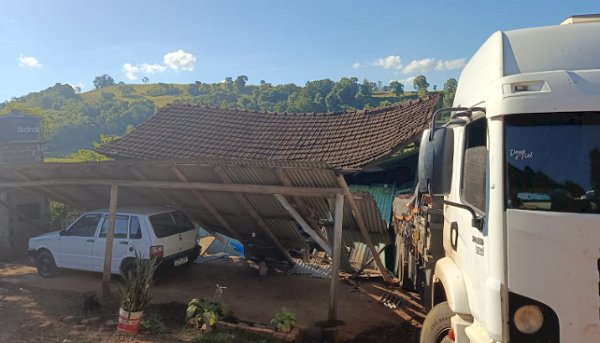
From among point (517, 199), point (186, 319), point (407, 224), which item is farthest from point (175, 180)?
point (517, 199)

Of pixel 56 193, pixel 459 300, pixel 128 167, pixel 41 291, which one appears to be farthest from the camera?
pixel 56 193

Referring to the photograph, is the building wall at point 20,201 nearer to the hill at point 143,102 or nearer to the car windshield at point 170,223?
the car windshield at point 170,223

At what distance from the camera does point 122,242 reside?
911cm

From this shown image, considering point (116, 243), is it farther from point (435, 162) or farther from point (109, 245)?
Result: point (435, 162)

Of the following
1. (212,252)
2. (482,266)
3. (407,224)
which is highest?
(482,266)

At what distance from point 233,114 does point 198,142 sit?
221cm

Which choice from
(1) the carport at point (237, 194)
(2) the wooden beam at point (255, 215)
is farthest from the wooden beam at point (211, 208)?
(2) the wooden beam at point (255, 215)

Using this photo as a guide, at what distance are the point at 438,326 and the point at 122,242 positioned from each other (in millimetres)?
7094

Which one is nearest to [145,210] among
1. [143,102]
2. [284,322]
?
[284,322]

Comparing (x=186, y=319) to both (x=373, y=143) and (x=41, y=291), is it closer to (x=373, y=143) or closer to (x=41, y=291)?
(x=41, y=291)

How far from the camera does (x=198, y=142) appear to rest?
1146 centimetres

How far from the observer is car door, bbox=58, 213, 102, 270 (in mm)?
9578

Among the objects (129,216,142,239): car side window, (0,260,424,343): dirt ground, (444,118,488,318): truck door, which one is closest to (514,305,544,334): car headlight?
(444,118,488,318): truck door

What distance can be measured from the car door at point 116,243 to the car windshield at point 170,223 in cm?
63
